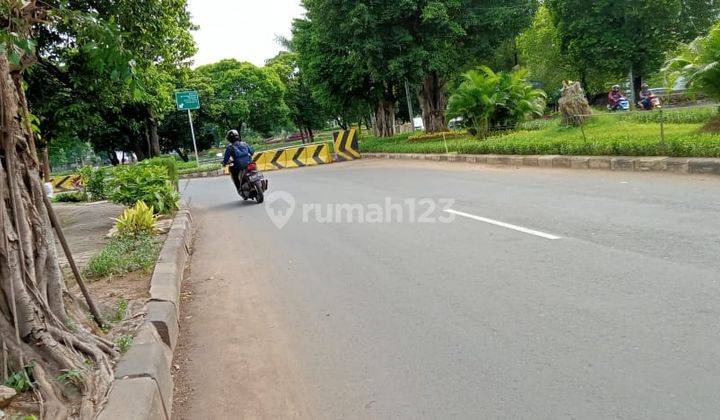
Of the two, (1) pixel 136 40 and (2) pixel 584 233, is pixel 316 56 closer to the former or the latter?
(1) pixel 136 40

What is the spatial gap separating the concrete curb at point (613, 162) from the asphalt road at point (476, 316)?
1322 millimetres

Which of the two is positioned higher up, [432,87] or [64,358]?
[432,87]

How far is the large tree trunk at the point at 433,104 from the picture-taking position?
2591 centimetres

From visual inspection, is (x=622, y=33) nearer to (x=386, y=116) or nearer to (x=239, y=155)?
(x=386, y=116)

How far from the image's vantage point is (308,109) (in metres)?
57.8

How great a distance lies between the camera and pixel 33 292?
10.7 feet

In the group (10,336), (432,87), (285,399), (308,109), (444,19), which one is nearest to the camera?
(10,336)

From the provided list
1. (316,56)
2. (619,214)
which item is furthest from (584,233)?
(316,56)

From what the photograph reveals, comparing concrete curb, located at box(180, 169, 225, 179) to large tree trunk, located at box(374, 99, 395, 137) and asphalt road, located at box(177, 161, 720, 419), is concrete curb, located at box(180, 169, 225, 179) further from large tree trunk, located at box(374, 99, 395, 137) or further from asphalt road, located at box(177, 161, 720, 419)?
asphalt road, located at box(177, 161, 720, 419)

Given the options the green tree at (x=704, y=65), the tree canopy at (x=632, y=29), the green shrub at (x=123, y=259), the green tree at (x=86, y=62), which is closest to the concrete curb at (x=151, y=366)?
the green shrub at (x=123, y=259)

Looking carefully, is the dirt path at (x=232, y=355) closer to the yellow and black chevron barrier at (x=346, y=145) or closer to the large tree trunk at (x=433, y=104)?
Answer: the yellow and black chevron barrier at (x=346, y=145)

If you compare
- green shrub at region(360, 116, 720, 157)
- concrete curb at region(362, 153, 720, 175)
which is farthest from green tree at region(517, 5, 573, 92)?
concrete curb at region(362, 153, 720, 175)

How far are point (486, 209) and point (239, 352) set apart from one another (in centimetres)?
491

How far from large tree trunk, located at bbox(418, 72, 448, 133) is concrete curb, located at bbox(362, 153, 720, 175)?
10.6 metres
